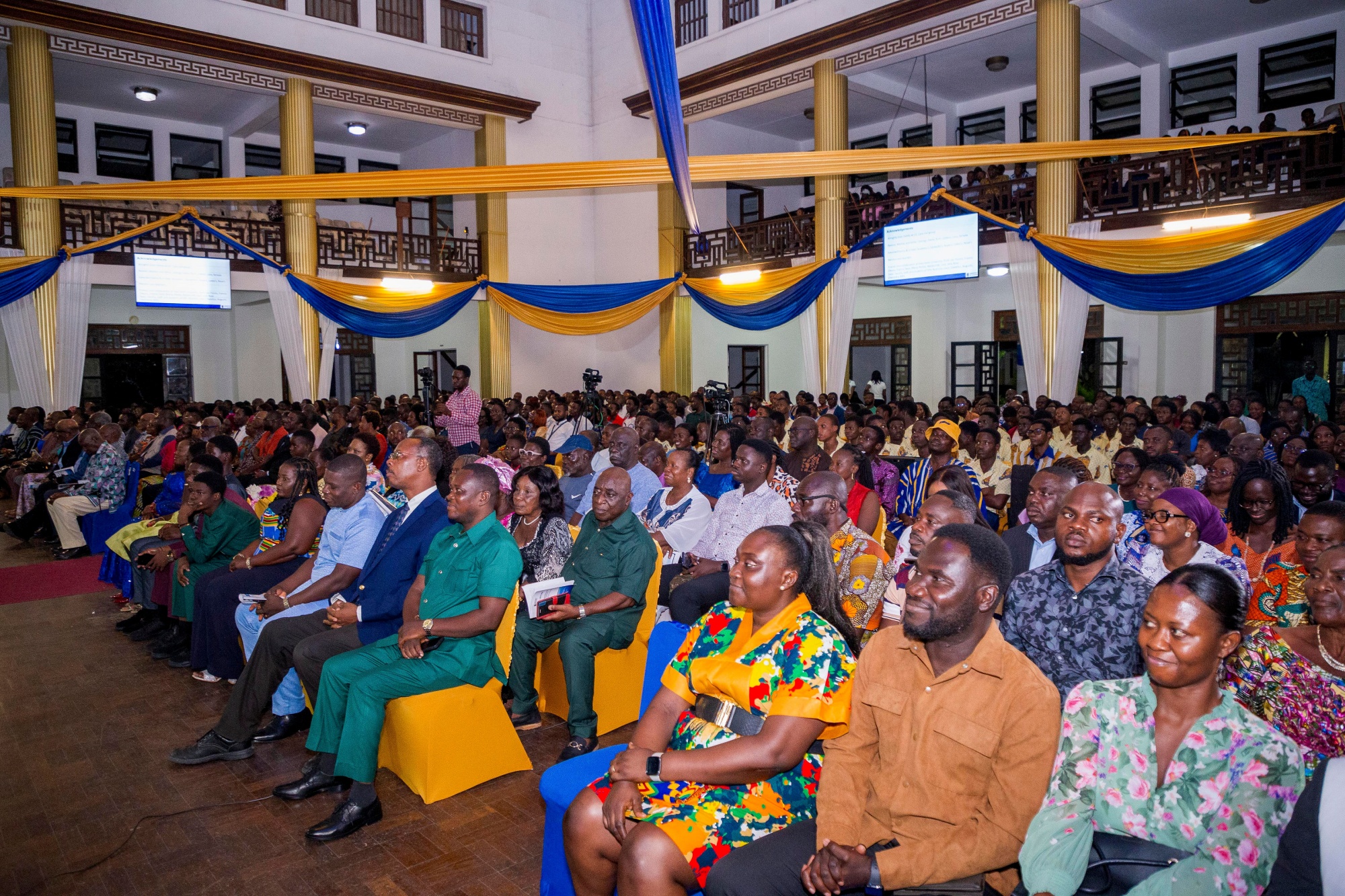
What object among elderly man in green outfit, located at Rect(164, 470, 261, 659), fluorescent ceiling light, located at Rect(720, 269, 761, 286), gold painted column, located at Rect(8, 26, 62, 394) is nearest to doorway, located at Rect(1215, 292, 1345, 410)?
fluorescent ceiling light, located at Rect(720, 269, 761, 286)

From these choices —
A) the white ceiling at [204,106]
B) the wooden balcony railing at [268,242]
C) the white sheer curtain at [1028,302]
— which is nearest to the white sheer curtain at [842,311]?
the white sheer curtain at [1028,302]

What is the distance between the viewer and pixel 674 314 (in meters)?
14.1

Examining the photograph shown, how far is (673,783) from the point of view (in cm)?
226

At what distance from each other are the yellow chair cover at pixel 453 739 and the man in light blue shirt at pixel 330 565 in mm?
597

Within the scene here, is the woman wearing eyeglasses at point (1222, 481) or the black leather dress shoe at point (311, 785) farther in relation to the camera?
the woman wearing eyeglasses at point (1222, 481)

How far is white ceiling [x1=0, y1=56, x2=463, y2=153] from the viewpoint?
12078 millimetres

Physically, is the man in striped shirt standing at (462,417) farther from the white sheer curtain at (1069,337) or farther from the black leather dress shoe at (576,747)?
the white sheer curtain at (1069,337)

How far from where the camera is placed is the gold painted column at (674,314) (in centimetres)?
1412

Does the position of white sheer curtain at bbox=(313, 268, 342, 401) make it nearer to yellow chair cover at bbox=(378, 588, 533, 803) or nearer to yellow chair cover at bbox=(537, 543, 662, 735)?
yellow chair cover at bbox=(537, 543, 662, 735)

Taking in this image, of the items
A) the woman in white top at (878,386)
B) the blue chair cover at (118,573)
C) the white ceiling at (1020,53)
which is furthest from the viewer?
the woman in white top at (878,386)

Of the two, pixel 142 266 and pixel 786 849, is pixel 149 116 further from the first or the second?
pixel 786 849

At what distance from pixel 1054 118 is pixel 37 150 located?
11788mm

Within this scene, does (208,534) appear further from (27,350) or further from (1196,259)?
(1196,259)

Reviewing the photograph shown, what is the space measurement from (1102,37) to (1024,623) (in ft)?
35.1
